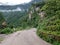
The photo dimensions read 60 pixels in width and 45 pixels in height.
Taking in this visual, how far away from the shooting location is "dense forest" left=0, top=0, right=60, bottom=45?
1747 cm

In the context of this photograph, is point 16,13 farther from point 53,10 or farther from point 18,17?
point 53,10

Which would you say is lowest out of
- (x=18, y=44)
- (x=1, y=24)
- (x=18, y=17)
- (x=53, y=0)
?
(x=18, y=17)

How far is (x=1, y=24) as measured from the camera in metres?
48.5

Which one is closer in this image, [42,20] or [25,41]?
[25,41]

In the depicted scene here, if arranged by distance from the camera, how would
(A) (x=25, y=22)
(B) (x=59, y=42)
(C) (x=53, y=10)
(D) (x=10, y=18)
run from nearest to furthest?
(B) (x=59, y=42) < (C) (x=53, y=10) < (A) (x=25, y=22) < (D) (x=10, y=18)

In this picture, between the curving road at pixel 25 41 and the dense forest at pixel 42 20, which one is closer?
the curving road at pixel 25 41

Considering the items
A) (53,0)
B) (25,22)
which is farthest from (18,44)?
(25,22)

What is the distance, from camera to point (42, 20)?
135 feet

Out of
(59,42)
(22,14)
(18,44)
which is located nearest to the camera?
(59,42)

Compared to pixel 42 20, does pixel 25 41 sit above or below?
above

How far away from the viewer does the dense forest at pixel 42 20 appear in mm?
17473

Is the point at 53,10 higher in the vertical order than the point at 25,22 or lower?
higher

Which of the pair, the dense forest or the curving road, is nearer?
the curving road

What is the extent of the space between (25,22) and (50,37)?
52.7 metres
